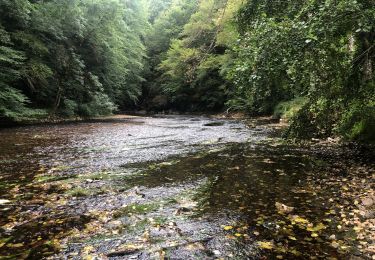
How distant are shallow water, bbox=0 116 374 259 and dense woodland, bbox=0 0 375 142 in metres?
1.99

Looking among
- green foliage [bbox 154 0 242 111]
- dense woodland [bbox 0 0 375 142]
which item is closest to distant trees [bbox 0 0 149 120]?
dense woodland [bbox 0 0 375 142]

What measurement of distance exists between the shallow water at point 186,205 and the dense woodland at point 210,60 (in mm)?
1987

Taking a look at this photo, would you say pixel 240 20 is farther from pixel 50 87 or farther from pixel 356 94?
pixel 50 87

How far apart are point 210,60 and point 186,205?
106 feet

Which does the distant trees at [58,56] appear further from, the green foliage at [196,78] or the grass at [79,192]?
the grass at [79,192]

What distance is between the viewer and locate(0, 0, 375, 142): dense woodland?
25.2 ft

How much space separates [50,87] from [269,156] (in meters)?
21.7

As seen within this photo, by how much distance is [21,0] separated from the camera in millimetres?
19906

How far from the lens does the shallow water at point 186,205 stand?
4.12 metres

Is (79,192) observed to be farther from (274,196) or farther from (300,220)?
(300,220)

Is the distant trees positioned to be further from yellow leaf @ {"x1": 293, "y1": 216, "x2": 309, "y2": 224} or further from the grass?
yellow leaf @ {"x1": 293, "y1": 216, "x2": 309, "y2": 224}

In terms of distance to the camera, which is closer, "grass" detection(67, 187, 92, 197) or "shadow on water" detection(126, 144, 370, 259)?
"shadow on water" detection(126, 144, 370, 259)

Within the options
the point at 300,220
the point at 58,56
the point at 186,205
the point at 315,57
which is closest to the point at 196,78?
the point at 58,56

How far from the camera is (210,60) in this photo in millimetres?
36562
